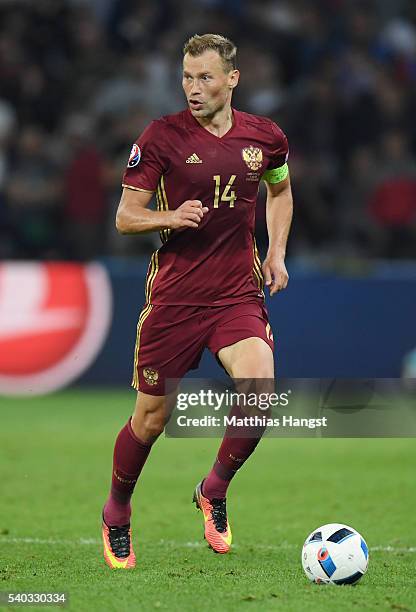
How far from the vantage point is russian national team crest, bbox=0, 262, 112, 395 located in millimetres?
12320

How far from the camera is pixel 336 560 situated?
17.7 ft

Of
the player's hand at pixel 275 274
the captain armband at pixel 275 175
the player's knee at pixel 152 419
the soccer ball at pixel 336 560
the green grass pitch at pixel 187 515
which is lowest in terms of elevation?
the green grass pitch at pixel 187 515

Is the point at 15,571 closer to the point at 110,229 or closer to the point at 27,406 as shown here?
the point at 27,406

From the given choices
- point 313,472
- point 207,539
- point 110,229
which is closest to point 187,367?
point 207,539

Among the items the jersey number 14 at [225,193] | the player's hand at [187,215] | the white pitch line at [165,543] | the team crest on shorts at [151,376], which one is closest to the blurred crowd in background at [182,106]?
the white pitch line at [165,543]

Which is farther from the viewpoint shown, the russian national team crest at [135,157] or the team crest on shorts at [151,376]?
the team crest on shorts at [151,376]

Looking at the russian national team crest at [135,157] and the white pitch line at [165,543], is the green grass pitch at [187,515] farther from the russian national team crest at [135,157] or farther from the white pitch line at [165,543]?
the russian national team crest at [135,157]

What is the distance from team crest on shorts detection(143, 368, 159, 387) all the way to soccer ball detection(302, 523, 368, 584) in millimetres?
1041

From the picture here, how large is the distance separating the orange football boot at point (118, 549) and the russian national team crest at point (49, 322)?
21.3ft

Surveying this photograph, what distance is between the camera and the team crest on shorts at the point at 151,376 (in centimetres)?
590

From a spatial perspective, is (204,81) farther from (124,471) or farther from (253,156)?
(124,471)

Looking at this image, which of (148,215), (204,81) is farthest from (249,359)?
(204,81)

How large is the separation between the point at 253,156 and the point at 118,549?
1940mm

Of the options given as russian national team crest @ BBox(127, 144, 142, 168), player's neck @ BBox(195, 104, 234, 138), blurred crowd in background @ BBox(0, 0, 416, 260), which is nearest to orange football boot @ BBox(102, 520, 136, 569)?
russian national team crest @ BBox(127, 144, 142, 168)
